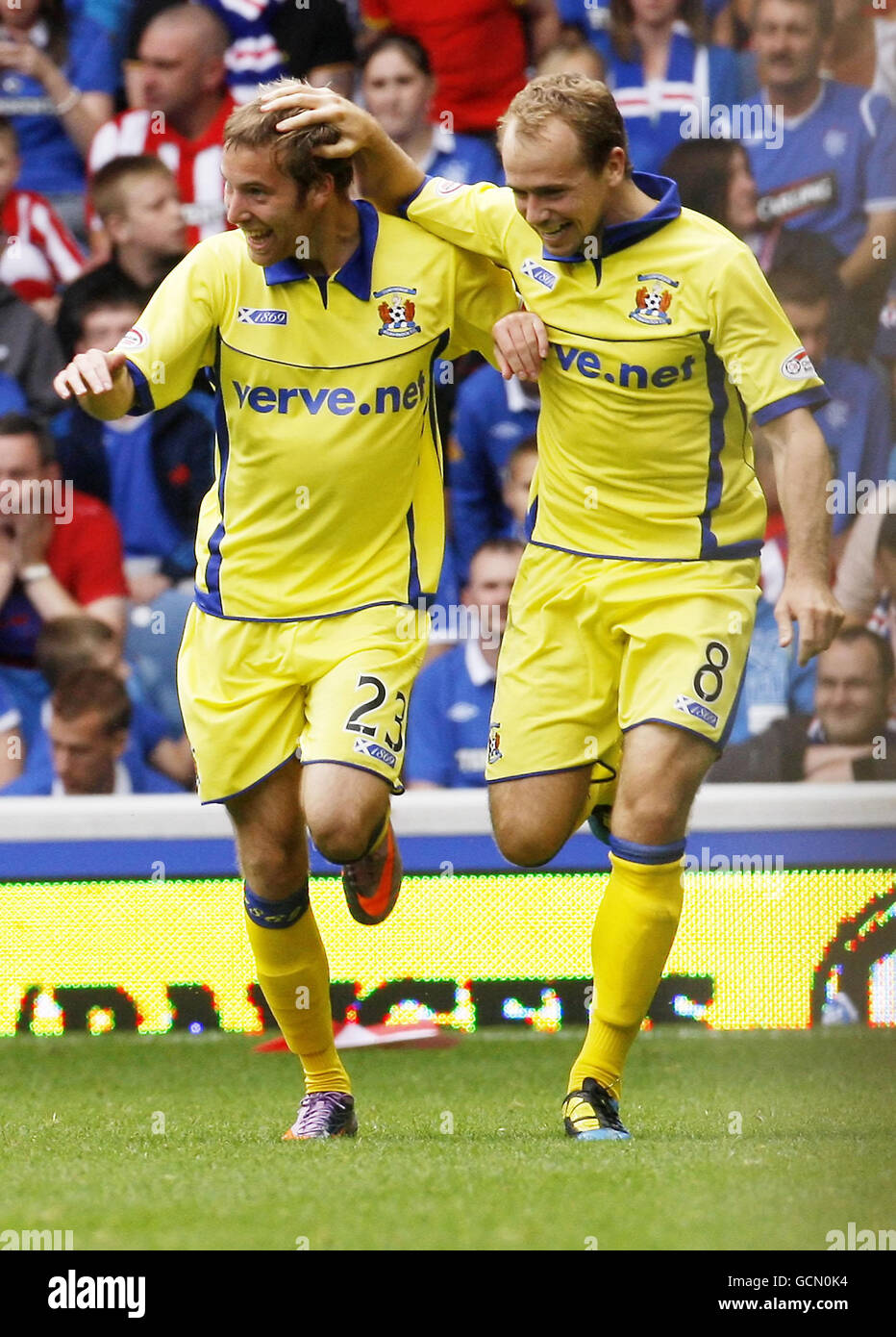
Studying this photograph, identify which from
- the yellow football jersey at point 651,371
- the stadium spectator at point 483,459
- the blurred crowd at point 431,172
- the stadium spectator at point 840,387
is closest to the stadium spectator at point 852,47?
the blurred crowd at point 431,172

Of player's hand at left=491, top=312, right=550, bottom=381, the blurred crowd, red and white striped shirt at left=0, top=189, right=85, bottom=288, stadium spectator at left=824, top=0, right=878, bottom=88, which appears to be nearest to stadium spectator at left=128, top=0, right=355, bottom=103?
the blurred crowd

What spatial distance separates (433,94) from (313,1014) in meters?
3.69

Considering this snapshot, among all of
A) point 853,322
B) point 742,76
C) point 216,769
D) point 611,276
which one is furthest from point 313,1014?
point 742,76

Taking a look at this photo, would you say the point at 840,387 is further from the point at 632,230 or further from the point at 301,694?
the point at 301,694

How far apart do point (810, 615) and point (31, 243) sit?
155 inches

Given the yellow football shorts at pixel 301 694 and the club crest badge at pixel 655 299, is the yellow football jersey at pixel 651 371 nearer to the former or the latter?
the club crest badge at pixel 655 299

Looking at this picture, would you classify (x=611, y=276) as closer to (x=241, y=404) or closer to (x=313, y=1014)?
(x=241, y=404)

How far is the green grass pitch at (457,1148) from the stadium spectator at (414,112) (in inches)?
120

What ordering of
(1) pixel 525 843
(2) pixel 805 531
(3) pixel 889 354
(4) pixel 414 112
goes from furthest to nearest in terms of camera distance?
(4) pixel 414 112 → (3) pixel 889 354 → (1) pixel 525 843 → (2) pixel 805 531

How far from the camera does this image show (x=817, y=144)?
6992mm

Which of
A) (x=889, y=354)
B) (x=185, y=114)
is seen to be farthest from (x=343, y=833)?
(x=185, y=114)

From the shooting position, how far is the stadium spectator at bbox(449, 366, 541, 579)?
22.9 feet

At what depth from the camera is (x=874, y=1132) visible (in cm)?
475

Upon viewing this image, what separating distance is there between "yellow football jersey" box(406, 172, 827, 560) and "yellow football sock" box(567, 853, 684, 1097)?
74cm
